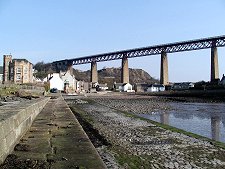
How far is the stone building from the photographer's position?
98.1m

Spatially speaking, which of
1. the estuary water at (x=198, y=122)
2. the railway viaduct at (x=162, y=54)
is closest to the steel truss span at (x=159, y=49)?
the railway viaduct at (x=162, y=54)

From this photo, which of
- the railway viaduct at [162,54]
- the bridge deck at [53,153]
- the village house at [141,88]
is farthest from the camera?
the village house at [141,88]

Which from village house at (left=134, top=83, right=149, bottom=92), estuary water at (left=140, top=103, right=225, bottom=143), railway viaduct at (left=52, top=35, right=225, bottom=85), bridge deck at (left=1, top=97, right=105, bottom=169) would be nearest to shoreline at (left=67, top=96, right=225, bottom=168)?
bridge deck at (left=1, top=97, right=105, bottom=169)

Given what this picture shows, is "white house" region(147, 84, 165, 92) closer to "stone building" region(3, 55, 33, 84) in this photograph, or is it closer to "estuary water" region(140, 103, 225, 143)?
"stone building" region(3, 55, 33, 84)

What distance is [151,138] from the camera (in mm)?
12906

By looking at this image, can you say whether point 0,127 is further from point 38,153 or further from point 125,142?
point 125,142

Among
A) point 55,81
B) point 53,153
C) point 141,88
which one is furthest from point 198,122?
point 141,88

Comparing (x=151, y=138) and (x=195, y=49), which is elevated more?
(x=195, y=49)

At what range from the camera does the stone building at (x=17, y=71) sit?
98.1 metres

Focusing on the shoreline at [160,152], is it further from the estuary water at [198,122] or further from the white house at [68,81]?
the white house at [68,81]

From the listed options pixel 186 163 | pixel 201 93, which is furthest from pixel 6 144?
pixel 201 93

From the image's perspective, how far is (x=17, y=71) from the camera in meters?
98.6

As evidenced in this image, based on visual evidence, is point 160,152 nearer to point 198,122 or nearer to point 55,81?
point 198,122

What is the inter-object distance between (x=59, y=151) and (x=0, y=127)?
1.53m
